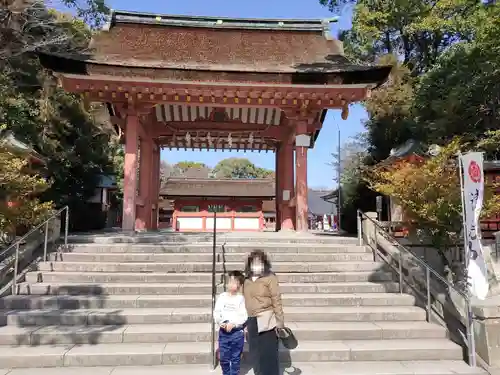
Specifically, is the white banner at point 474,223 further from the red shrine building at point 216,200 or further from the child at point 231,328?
the red shrine building at point 216,200

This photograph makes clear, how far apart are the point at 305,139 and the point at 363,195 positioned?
6729 mm

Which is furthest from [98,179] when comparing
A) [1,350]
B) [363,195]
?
[1,350]

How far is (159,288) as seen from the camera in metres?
6.31

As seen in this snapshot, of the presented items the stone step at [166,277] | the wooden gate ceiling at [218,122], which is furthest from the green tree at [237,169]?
the stone step at [166,277]

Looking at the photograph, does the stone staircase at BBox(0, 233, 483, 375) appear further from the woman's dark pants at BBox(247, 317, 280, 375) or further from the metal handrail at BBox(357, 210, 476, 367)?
the woman's dark pants at BBox(247, 317, 280, 375)

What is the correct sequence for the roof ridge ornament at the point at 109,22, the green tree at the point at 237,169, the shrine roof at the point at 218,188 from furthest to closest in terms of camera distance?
the green tree at the point at 237,169
the shrine roof at the point at 218,188
the roof ridge ornament at the point at 109,22

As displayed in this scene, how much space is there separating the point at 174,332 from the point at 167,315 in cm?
49

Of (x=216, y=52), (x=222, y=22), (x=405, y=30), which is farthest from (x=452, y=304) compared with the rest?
(x=405, y=30)

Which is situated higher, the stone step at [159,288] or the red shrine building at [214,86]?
the red shrine building at [214,86]

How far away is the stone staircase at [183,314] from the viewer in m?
4.64

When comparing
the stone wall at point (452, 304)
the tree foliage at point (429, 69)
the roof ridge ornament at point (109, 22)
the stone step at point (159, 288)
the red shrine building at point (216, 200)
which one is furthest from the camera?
the red shrine building at point (216, 200)

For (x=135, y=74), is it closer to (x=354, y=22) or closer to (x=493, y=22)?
(x=493, y=22)

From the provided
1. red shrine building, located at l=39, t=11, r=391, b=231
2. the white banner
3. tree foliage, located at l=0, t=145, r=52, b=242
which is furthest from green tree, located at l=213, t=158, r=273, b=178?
the white banner

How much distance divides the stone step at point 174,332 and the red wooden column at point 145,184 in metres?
6.41
